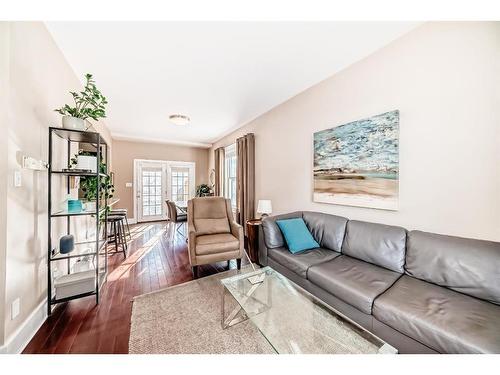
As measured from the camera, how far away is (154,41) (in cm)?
193

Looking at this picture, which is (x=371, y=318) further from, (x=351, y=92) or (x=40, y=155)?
(x=40, y=155)

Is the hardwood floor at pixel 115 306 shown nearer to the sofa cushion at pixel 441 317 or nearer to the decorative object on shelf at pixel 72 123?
the decorative object on shelf at pixel 72 123

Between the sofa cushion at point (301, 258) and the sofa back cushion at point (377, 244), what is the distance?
8.6 inches

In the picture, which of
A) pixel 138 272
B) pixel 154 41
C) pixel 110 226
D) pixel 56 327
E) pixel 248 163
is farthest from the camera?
pixel 248 163

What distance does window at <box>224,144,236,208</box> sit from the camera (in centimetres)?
538

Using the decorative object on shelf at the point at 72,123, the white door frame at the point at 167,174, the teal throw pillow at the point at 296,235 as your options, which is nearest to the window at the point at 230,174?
the white door frame at the point at 167,174

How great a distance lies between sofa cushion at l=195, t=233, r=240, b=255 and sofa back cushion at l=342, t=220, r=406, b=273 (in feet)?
4.52

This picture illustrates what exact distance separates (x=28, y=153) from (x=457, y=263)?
3.36 m

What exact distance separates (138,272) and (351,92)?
364cm

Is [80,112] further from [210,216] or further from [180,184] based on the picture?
[180,184]

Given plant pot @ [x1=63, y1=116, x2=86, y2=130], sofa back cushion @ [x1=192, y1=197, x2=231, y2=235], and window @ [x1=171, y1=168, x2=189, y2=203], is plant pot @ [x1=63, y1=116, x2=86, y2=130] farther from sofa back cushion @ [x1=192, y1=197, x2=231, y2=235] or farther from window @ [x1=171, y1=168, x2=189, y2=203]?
window @ [x1=171, y1=168, x2=189, y2=203]

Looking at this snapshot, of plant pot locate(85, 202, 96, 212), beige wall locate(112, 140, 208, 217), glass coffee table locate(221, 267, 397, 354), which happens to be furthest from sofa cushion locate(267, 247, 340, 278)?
beige wall locate(112, 140, 208, 217)

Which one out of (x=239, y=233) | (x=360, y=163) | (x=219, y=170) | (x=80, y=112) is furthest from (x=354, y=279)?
(x=219, y=170)
